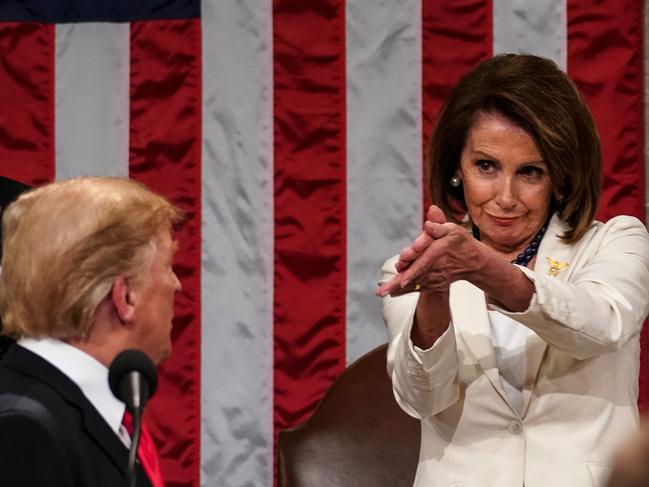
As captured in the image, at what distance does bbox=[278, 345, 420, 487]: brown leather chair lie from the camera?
300cm

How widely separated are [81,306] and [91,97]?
6.75ft

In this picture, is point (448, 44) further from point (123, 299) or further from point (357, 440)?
point (123, 299)

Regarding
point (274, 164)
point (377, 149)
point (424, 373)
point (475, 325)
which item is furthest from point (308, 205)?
point (424, 373)

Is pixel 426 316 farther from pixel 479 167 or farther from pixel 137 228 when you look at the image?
pixel 137 228

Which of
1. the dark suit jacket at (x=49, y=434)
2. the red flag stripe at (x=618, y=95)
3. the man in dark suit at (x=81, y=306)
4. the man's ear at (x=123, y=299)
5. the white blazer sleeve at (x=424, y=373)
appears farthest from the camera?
the red flag stripe at (x=618, y=95)

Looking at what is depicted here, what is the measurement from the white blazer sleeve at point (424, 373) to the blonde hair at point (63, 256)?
1.85ft

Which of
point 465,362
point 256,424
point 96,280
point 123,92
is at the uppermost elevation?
point 123,92

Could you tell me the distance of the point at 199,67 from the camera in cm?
368

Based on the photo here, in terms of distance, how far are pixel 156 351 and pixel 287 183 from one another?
1.77 meters

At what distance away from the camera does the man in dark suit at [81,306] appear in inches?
67.3

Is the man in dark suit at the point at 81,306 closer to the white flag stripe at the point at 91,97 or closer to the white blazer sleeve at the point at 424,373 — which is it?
the white blazer sleeve at the point at 424,373

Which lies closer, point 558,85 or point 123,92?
point 558,85

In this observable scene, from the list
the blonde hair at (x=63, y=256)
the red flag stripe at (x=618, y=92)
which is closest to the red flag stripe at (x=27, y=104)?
the red flag stripe at (x=618, y=92)

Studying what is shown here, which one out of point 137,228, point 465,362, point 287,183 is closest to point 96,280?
point 137,228
